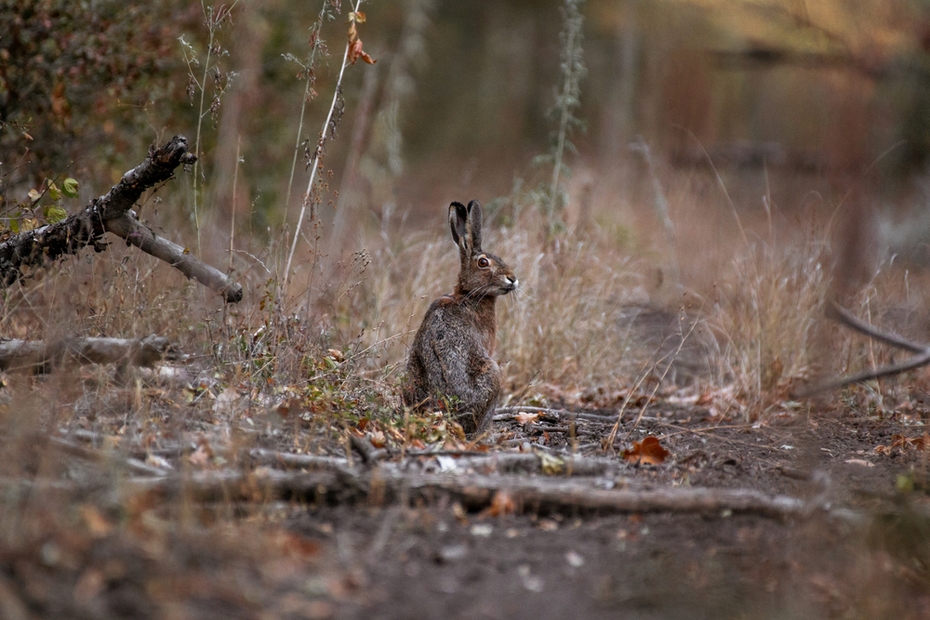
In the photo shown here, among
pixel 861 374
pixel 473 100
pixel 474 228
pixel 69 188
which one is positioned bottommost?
pixel 861 374

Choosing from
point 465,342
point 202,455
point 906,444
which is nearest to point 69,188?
point 202,455

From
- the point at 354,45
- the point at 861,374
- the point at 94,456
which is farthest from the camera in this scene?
the point at 354,45

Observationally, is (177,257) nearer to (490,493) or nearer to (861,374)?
(490,493)

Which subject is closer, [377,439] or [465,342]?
[377,439]

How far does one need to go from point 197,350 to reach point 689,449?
303 centimetres

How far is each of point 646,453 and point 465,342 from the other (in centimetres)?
143

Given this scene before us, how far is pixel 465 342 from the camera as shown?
560cm

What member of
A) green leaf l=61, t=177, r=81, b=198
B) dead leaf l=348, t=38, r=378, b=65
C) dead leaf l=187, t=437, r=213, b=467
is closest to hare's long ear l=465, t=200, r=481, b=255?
dead leaf l=348, t=38, r=378, b=65

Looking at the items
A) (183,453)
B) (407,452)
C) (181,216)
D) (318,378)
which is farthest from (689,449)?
(181,216)

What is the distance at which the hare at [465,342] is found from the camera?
5359 millimetres

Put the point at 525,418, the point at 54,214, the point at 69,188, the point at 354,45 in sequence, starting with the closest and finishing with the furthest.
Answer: the point at 69,188
the point at 54,214
the point at 354,45
the point at 525,418

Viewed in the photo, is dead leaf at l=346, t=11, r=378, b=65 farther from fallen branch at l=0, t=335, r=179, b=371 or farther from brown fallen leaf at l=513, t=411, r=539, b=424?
brown fallen leaf at l=513, t=411, r=539, b=424

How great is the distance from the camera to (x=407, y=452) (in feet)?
13.9

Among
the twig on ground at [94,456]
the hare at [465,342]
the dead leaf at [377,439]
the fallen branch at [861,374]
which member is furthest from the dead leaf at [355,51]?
the fallen branch at [861,374]
